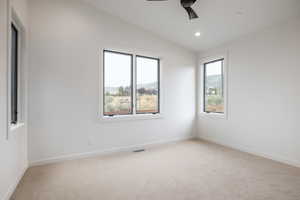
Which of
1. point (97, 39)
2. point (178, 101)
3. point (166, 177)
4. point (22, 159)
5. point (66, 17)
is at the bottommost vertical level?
point (166, 177)

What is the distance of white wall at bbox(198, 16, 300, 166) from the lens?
3129mm

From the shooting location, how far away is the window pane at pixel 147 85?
4.41 m

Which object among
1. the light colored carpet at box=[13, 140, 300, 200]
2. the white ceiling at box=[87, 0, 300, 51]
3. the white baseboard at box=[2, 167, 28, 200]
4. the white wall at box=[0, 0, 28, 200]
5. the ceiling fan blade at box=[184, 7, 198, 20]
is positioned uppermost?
the white ceiling at box=[87, 0, 300, 51]

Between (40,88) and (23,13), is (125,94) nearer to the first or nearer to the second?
(40,88)

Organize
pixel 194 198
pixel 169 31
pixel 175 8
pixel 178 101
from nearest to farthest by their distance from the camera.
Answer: pixel 194 198 → pixel 175 8 → pixel 169 31 → pixel 178 101

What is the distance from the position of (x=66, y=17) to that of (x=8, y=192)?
3.17m

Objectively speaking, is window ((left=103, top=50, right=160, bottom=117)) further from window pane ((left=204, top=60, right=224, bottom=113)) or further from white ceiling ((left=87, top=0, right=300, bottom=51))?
window pane ((left=204, top=60, right=224, bottom=113))

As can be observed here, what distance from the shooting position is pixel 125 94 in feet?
13.9

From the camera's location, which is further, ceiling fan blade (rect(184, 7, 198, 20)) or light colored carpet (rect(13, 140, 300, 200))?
ceiling fan blade (rect(184, 7, 198, 20))

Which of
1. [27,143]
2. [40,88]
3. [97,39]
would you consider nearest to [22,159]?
[27,143]

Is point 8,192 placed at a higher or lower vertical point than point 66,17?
lower

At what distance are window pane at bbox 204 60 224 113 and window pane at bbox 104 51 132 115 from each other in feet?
7.90

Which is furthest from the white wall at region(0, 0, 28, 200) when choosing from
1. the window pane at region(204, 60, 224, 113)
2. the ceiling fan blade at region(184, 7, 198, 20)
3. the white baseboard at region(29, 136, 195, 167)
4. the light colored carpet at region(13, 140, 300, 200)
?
the window pane at region(204, 60, 224, 113)

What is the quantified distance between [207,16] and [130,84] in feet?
7.62
